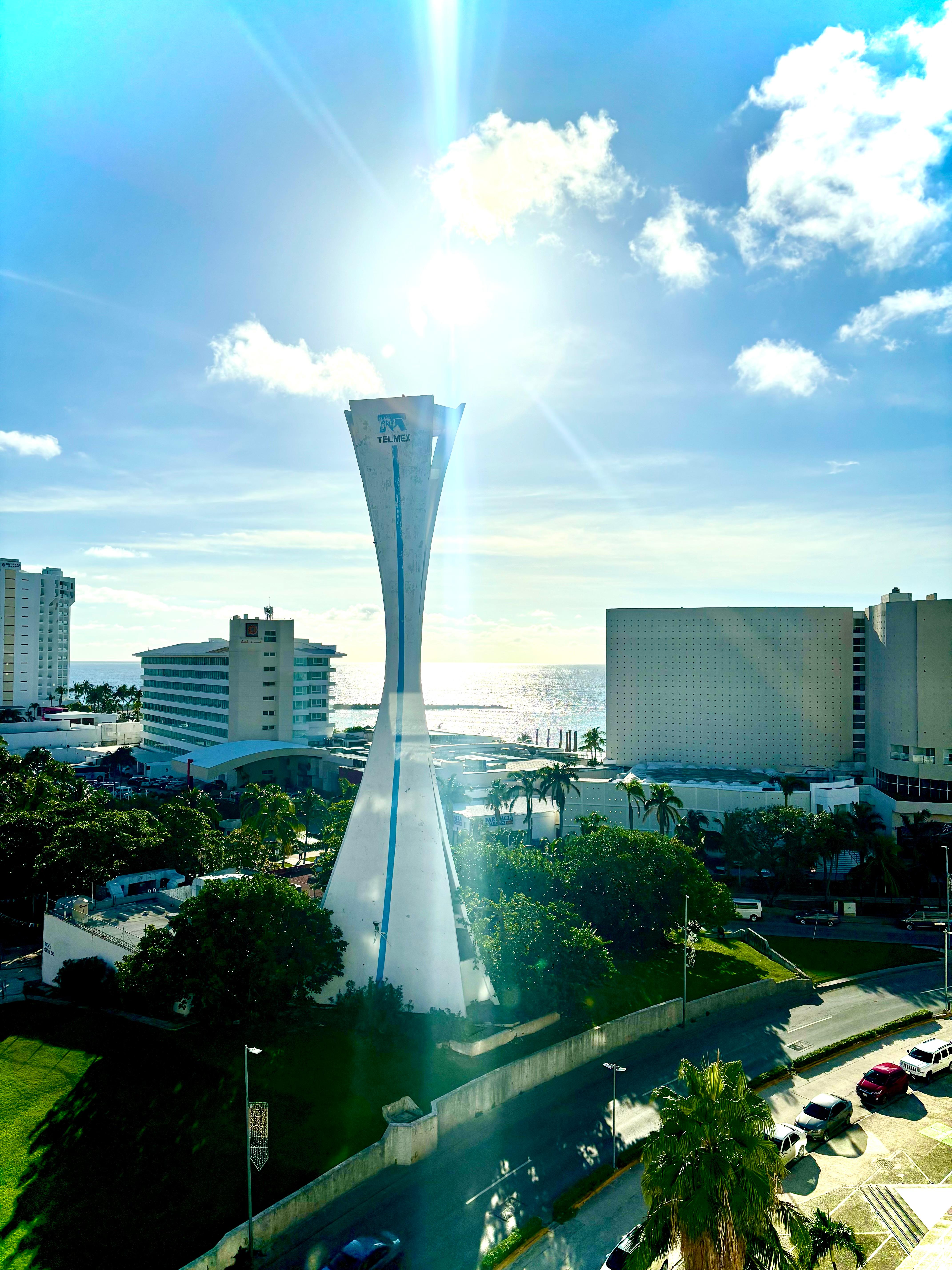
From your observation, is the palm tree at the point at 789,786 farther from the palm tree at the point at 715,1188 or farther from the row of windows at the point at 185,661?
the row of windows at the point at 185,661

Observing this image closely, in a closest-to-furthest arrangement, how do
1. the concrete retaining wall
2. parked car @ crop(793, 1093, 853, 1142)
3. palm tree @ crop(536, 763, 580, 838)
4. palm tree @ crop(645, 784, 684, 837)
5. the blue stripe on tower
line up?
the concrete retaining wall < parked car @ crop(793, 1093, 853, 1142) < the blue stripe on tower < palm tree @ crop(645, 784, 684, 837) < palm tree @ crop(536, 763, 580, 838)

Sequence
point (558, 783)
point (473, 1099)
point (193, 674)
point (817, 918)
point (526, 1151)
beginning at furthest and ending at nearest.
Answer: point (193, 674) < point (558, 783) < point (817, 918) < point (473, 1099) < point (526, 1151)

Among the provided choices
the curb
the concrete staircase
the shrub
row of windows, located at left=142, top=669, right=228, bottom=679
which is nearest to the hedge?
the concrete staircase

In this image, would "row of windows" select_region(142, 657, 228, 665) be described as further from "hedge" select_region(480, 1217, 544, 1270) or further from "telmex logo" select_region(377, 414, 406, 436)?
"hedge" select_region(480, 1217, 544, 1270)

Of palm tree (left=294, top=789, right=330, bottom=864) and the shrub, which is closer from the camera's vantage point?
the shrub

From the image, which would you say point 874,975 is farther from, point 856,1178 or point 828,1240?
point 828,1240

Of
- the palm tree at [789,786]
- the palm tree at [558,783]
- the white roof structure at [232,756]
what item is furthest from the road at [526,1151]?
the white roof structure at [232,756]

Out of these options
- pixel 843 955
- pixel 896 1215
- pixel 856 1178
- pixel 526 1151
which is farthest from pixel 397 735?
pixel 843 955
